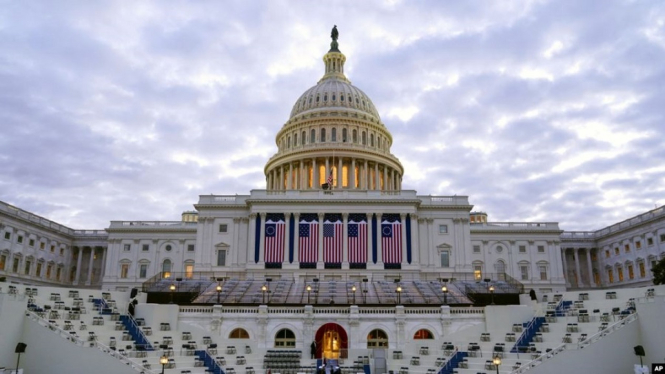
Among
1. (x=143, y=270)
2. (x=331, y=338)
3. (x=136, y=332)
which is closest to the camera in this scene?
(x=136, y=332)

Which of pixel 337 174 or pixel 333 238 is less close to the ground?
pixel 337 174

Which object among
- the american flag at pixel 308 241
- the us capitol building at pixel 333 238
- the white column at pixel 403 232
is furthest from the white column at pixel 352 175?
the american flag at pixel 308 241

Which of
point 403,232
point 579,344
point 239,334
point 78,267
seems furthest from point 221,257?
point 579,344

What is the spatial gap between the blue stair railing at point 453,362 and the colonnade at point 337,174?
66.7 metres

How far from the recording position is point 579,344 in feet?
112

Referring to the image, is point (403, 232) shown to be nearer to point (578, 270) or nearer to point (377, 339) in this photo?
point (377, 339)

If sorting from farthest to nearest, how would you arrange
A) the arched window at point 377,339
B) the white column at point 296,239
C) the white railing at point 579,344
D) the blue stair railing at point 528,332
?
1. the white column at point 296,239
2. the arched window at point 377,339
3. the blue stair railing at point 528,332
4. the white railing at point 579,344

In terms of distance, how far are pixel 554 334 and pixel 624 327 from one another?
5302 millimetres

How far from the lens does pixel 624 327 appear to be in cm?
3522

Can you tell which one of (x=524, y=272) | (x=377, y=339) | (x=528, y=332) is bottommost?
(x=377, y=339)

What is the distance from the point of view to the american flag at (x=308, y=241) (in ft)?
262

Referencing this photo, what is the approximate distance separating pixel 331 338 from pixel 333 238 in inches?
1357

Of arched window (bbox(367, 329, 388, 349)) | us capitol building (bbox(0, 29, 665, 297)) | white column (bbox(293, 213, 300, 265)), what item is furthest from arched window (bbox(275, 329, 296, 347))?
white column (bbox(293, 213, 300, 265))

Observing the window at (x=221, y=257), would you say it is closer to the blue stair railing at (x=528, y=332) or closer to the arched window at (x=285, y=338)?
the arched window at (x=285, y=338)
